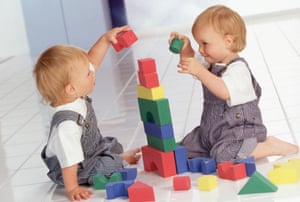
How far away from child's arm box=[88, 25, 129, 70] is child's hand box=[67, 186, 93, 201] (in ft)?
1.50

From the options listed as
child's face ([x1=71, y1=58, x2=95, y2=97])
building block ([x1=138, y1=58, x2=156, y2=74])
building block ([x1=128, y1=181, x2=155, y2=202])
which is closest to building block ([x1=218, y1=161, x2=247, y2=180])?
building block ([x1=128, y1=181, x2=155, y2=202])

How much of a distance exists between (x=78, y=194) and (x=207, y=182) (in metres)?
0.40

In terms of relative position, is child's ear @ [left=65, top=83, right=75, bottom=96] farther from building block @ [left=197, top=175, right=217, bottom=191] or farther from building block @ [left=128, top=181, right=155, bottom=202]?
building block @ [left=197, top=175, right=217, bottom=191]

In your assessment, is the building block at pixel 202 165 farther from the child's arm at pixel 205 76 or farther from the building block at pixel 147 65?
the building block at pixel 147 65

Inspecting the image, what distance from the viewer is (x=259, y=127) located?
2.27m

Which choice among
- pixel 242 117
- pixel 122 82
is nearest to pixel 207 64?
pixel 242 117

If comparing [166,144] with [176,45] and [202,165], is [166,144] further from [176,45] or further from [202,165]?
[176,45]

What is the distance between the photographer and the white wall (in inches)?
262

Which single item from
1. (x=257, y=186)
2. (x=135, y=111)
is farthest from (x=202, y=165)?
(x=135, y=111)

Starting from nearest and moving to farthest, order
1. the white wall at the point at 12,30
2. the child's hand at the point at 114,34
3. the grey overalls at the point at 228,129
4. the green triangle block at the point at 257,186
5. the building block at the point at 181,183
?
1. the green triangle block at the point at 257,186
2. the building block at the point at 181,183
3. the grey overalls at the point at 228,129
4. the child's hand at the point at 114,34
5. the white wall at the point at 12,30

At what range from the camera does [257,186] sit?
6.18ft

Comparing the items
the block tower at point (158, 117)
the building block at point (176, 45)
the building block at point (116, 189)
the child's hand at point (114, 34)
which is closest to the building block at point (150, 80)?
the block tower at point (158, 117)

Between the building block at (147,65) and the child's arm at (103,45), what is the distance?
7.6 inches

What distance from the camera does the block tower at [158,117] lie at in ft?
7.01
